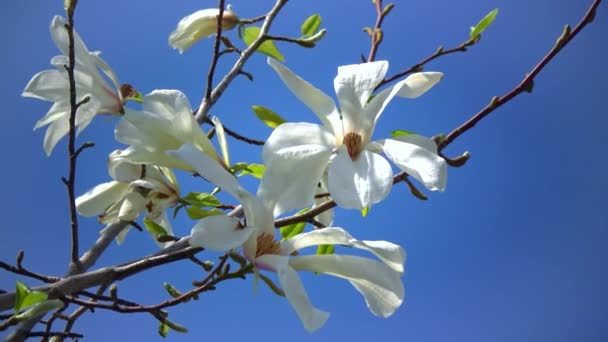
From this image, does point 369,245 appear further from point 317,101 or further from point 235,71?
point 235,71

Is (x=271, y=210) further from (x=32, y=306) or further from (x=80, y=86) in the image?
(x=80, y=86)

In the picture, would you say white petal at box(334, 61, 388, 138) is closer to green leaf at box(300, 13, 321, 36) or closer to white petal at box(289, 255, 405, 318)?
white petal at box(289, 255, 405, 318)

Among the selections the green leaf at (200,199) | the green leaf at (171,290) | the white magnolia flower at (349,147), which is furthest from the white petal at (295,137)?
the green leaf at (171,290)

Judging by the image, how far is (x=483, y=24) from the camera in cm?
123

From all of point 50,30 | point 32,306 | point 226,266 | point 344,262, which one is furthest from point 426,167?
point 50,30

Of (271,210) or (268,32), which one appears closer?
(271,210)

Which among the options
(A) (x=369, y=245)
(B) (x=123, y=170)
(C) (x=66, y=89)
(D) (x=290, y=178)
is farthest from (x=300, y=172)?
(C) (x=66, y=89)

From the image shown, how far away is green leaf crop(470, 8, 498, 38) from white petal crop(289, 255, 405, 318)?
706 mm

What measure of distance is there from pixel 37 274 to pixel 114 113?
1.06ft

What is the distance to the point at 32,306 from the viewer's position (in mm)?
832

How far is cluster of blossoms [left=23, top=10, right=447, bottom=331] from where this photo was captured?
2.28 feet

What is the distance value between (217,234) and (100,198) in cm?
42

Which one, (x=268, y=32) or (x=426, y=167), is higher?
(x=268, y=32)

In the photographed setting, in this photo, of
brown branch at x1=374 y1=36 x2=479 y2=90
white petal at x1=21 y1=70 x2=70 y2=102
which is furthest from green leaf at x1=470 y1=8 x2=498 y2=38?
white petal at x1=21 y1=70 x2=70 y2=102
